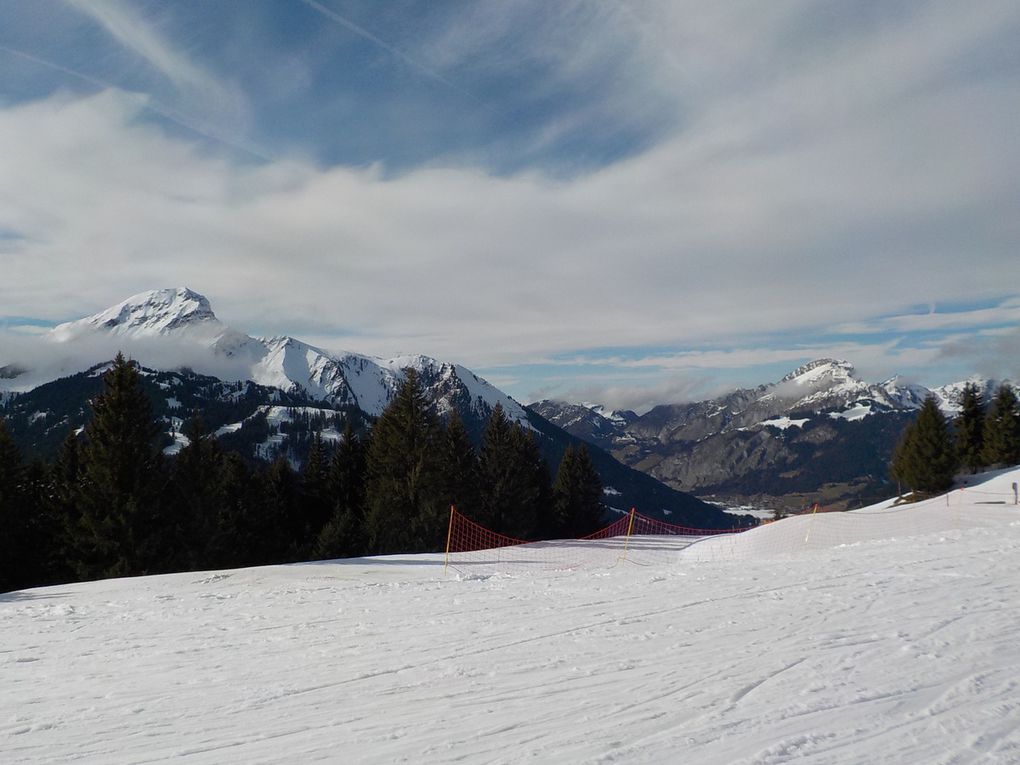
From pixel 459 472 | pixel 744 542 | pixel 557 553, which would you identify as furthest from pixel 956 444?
pixel 557 553

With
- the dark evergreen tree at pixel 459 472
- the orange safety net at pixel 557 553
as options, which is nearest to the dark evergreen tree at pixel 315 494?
the dark evergreen tree at pixel 459 472

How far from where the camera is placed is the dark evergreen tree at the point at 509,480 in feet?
124

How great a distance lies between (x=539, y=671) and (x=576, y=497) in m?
39.3

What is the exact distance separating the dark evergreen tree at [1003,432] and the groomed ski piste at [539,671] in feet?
128

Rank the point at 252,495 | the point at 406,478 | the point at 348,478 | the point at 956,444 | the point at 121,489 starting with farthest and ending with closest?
1. the point at 956,444
2. the point at 348,478
3. the point at 252,495
4. the point at 406,478
5. the point at 121,489

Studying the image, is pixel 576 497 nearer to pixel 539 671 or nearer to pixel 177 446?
pixel 539 671

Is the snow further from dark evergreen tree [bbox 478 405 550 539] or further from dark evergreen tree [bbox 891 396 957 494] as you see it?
dark evergreen tree [bbox 891 396 957 494]

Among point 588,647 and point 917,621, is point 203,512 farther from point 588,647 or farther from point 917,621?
point 917,621

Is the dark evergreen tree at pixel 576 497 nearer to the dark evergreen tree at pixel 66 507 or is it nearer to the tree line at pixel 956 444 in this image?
the tree line at pixel 956 444

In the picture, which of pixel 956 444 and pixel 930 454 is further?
pixel 956 444

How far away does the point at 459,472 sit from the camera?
3606 centimetres

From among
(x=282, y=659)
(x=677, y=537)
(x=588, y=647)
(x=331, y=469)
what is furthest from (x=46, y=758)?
(x=331, y=469)

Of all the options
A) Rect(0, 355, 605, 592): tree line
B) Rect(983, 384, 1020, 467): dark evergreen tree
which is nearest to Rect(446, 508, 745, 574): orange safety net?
Rect(0, 355, 605, 592): tree line

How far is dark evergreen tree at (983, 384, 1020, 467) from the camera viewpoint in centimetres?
4516
